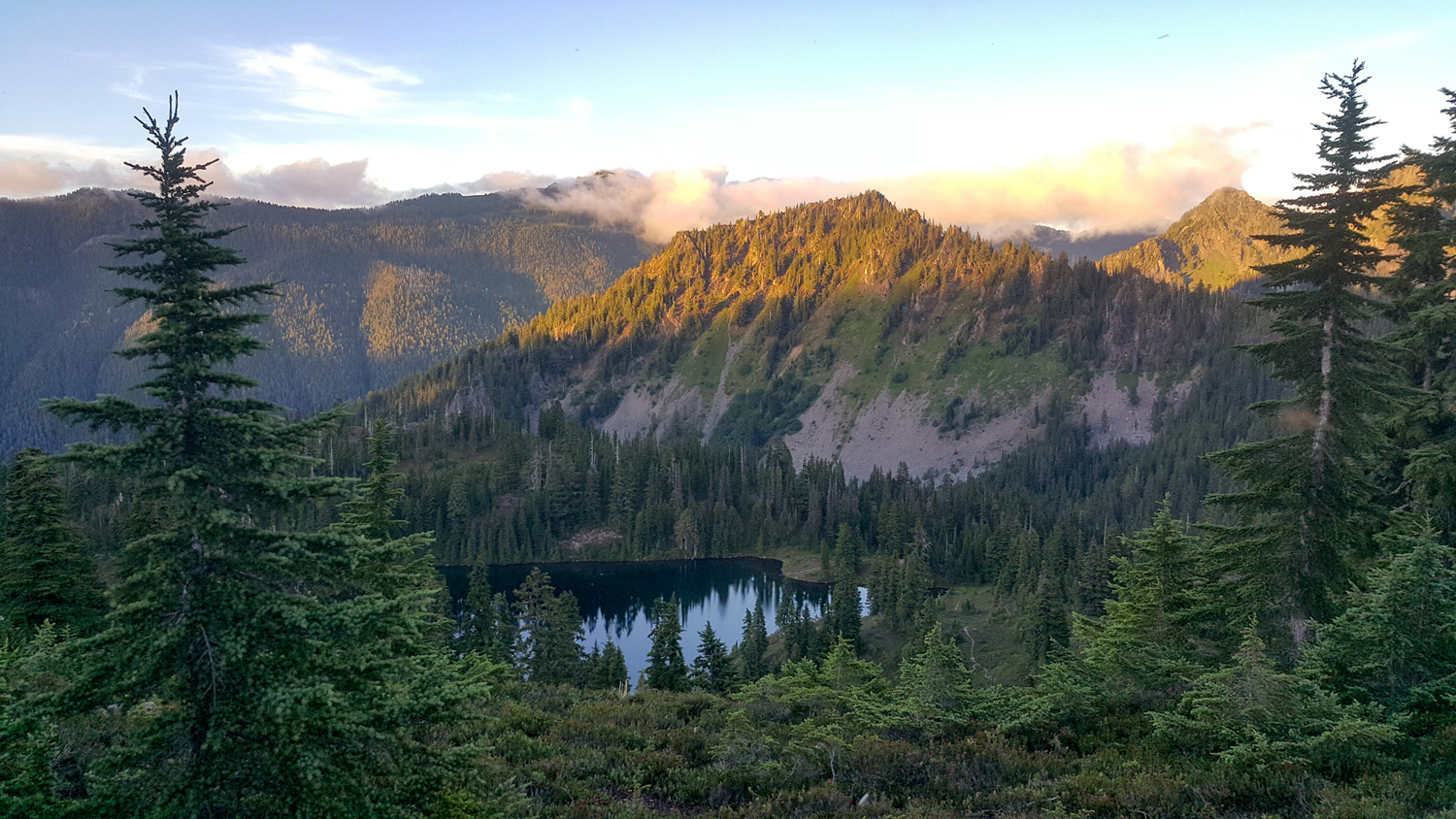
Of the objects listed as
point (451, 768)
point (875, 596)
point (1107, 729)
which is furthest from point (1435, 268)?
point (875, 596)

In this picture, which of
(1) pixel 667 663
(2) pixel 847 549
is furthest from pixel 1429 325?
(2) pixel 847 549

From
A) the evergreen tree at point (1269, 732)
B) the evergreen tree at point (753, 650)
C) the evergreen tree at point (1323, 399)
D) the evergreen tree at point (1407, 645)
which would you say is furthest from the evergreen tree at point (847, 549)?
the evergreen tree at point (1269, 732)

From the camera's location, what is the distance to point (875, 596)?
391 ft

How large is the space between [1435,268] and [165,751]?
42.2 meters

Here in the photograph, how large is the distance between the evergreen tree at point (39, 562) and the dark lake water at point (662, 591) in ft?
209

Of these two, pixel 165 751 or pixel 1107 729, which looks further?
pixel 1107 729

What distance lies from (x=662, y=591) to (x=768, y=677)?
119 m

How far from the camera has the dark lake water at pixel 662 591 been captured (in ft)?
377

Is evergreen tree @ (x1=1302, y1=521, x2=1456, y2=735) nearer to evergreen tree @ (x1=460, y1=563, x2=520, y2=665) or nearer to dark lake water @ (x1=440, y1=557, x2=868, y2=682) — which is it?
evergreen tree @ (x1=460, y1=563, x2=520, y2=665)

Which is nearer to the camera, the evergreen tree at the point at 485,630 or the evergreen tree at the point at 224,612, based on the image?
the evergreen tree at the point at 224,612

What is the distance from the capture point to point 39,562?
37500 millimetres

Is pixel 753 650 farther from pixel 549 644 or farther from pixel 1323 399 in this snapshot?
pixel 1323 399

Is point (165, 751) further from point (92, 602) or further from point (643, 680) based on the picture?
point (643, 680)

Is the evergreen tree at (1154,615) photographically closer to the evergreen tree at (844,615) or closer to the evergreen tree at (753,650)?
the evergreen tree at (753,650)
